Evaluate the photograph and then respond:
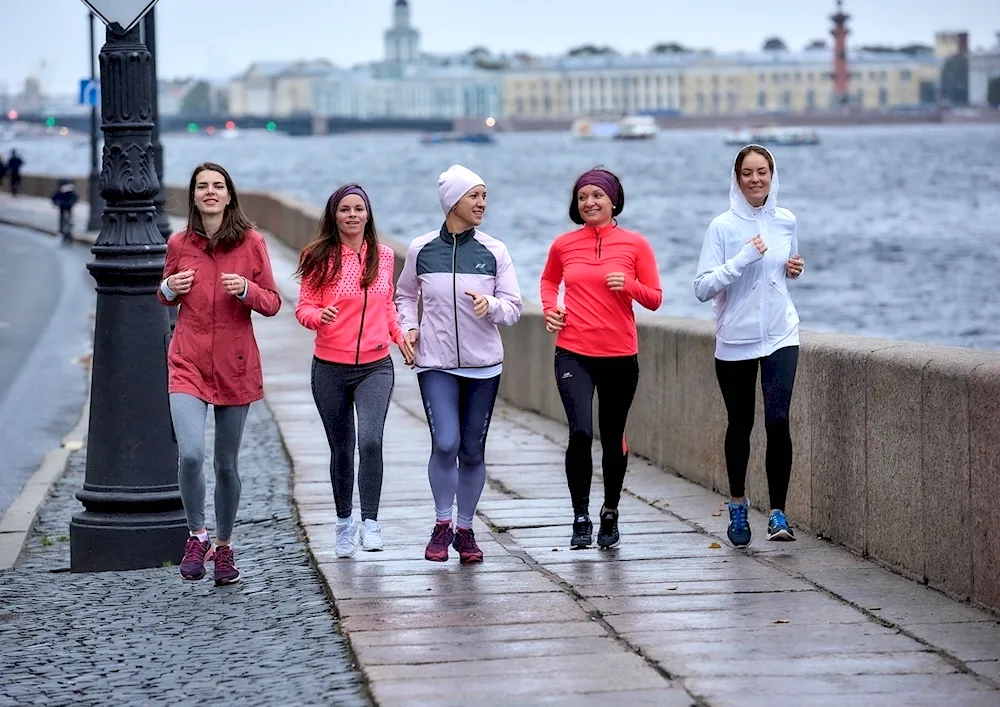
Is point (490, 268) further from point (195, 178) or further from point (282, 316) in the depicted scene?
point (282, 316)

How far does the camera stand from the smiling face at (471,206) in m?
6.85

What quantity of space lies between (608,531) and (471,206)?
4.60ft

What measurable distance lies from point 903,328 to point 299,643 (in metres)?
36.6

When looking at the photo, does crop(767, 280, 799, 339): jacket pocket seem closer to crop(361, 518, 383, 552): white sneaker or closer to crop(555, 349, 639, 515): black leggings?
crop(555, 349, 639, 515): black leggings

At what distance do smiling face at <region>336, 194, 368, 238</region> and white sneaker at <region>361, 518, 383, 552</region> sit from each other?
44.6 inches

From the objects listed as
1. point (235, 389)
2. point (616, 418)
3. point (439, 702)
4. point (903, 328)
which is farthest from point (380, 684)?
point (903, 328)

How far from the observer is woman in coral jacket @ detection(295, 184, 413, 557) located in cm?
692

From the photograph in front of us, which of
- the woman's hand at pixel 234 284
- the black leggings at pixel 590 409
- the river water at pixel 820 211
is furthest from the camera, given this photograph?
the river water at pixel 820 211

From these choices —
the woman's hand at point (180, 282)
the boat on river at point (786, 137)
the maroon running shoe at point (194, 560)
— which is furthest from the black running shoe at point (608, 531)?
the boat on river at point (786, 137)

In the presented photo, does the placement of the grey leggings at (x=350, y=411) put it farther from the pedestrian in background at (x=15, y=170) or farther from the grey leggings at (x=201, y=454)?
the pedestrian in background at (x=15, y=170)

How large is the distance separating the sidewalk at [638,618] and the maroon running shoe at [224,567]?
0.25 m

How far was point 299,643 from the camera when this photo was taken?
5.79m

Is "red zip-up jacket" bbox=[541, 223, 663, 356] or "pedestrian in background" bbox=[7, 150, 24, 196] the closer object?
"red zip-up jacket" bbox=[541, 223, 663, 356]

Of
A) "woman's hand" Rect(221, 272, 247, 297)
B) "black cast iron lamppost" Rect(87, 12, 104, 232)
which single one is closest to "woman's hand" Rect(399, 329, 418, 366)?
"woman's hand" Rect(221, 272, 247, 297)
